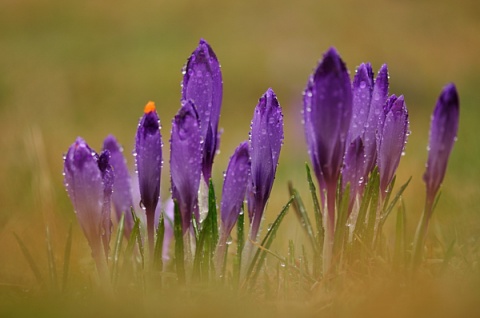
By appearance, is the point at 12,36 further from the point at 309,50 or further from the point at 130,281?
the point at 130,281

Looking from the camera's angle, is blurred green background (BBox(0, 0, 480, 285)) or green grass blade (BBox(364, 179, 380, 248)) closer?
green grass blade (BBox(364, 179, 380, 248))

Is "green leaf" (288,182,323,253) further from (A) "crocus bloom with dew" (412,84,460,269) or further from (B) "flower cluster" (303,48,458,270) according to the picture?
(A) "crocus bloom with dew" (412,84,460,269)

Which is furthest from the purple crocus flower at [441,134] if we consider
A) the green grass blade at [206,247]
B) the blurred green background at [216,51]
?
the blurred green background at [216,51]

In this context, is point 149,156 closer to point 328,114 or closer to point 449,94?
point 328,114

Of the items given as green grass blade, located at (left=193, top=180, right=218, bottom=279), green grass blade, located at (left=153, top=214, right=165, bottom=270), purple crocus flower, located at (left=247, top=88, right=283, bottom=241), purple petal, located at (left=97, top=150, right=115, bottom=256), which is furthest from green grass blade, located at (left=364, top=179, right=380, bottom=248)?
purple petal, located at (left=97, top=150, right=115, bottom=256)

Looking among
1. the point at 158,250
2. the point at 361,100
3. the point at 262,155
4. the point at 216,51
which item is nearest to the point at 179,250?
the point at 158,250

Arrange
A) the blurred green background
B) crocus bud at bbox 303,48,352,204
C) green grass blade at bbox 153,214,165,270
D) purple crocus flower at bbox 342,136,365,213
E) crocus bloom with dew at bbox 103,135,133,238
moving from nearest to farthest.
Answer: crocus bud at bbox 303,48,352,204 → green grass blade at bbox 153,214,165,270 → purple crocus flower at bbox 342,136,365,213 → crocus bloom with dew at bbox 103,135,133,238 → the blurred green background
